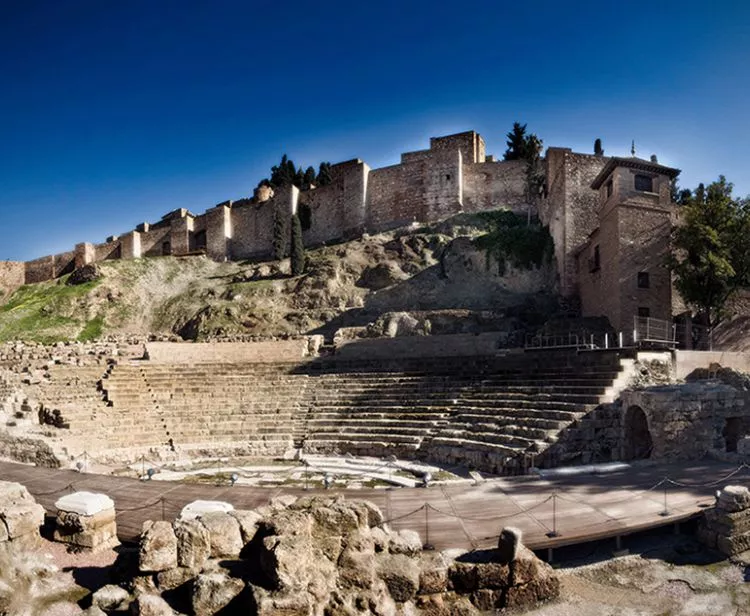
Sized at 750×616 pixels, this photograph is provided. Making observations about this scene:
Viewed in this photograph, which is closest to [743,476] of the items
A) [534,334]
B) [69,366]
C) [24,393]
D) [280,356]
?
[534,334]

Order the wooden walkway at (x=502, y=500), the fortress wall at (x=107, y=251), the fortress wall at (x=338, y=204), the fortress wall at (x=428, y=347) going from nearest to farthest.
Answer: the wooden walkway at (x=502, y=500), the fortress wall at (x=428, y=347), the fortress wall at (x=338, y=204), the fortress wall at (x=107, y=251)

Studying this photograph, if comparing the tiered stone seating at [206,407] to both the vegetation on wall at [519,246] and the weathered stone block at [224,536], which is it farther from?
the vegetation on wall at [519,246]

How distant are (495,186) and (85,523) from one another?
3858 centimetres

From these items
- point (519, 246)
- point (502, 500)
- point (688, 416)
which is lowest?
point (502, 500)

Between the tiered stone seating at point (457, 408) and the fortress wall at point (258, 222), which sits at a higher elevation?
the fortress wall at point (258, 222)

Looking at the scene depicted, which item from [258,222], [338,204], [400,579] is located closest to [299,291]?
[338,204]

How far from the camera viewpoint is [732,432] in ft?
44.7

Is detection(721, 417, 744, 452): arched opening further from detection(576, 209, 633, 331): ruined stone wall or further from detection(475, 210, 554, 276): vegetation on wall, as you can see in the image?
detection(475, 210, 554, 276): vegetation on wall

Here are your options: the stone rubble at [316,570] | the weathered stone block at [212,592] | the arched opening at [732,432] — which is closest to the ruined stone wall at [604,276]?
the arched opening at [732,432]

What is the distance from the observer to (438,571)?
21.7ft

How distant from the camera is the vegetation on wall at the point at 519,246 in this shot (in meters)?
31.9

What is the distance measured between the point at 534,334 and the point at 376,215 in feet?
75.0

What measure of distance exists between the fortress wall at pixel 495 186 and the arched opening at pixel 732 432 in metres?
28.4

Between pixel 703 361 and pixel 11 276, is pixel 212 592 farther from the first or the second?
pixel 11 276
